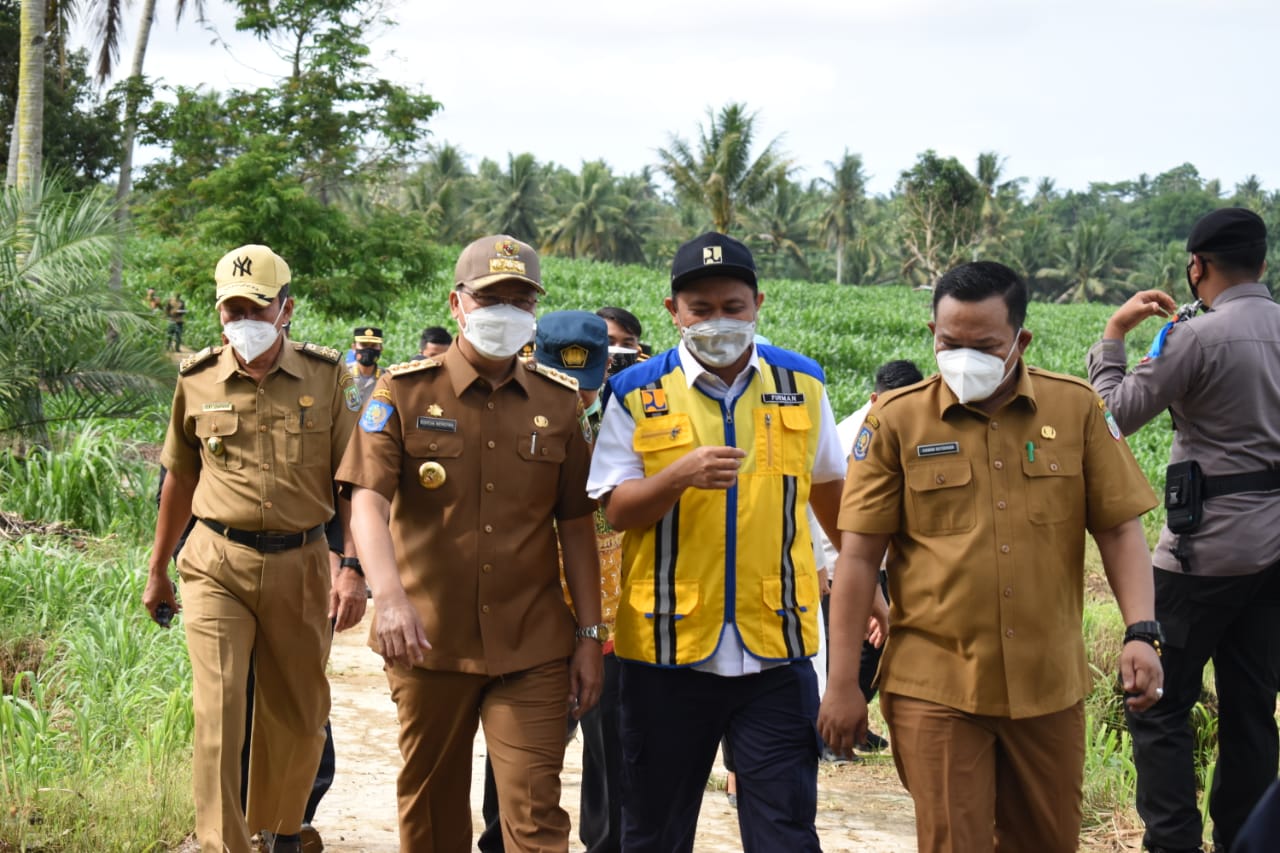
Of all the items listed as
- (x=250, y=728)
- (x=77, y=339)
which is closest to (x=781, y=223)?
(x=77, y=339)

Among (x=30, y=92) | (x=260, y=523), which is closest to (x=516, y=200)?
(x=30, y=92)

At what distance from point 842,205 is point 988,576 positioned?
7587cm

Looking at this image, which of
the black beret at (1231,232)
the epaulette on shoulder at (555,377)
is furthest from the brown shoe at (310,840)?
the black beret at (1231,232)

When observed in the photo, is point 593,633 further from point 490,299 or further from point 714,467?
point 490,299

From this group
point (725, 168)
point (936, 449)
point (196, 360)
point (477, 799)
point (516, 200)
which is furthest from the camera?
point (516, 200)

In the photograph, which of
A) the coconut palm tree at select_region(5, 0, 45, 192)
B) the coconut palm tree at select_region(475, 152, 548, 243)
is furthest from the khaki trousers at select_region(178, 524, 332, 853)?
the coconut palm tree at select_region(475, 152, 548, 243)

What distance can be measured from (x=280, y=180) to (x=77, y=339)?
874 centimetres

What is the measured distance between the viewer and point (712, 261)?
3.81 meters

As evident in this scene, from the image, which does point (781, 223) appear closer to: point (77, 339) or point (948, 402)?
point (77, 339)

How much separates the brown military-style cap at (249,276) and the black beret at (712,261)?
160cm

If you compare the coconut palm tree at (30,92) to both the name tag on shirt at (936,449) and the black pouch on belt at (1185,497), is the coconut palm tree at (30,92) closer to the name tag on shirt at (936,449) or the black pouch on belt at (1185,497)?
the black pouch on belt at (1185,497)

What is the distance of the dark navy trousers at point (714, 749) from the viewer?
12.2ft

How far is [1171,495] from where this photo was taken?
4.95 m

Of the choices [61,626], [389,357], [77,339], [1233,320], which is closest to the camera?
[1233,320]
